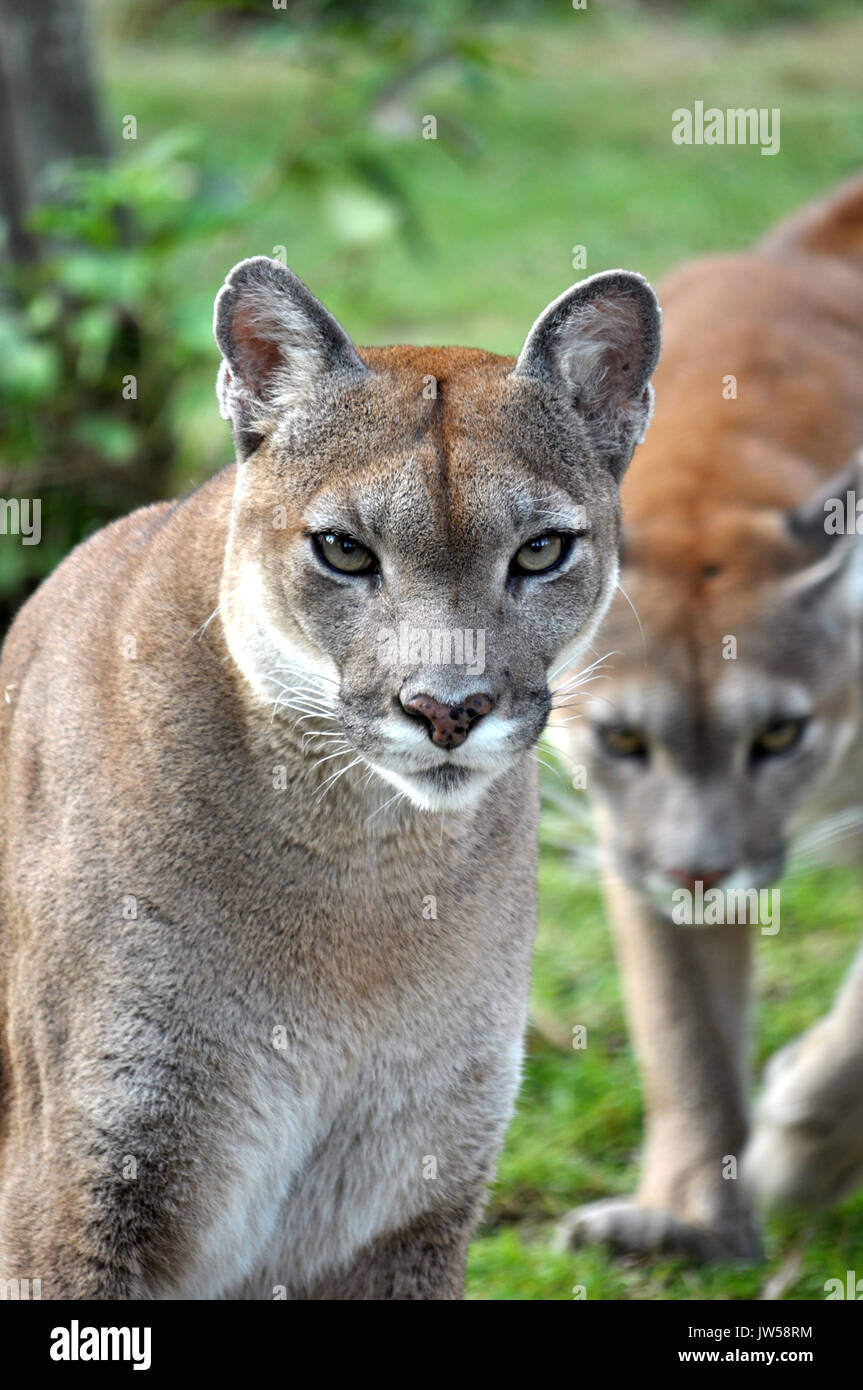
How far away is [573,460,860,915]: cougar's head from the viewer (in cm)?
412

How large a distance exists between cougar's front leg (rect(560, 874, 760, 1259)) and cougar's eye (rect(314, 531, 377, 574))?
6.35 feet

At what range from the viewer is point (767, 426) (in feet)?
15.2

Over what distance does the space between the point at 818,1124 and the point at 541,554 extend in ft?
6.48

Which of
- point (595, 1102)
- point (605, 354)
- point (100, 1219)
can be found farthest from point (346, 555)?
point (595, 1102)

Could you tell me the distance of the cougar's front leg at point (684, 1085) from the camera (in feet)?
13.8

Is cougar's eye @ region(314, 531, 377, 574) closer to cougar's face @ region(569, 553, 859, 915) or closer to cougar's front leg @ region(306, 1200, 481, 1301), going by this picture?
cougar's front leg @ region(306, 1200, 481, 1301)

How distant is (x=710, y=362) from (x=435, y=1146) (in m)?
2.60

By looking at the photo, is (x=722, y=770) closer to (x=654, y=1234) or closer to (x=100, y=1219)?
(x=654, y=1234)

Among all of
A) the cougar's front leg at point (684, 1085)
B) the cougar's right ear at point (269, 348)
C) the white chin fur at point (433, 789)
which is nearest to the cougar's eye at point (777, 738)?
the cougar's front leg at point (684, 1085)

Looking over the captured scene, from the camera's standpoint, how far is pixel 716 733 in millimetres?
4117

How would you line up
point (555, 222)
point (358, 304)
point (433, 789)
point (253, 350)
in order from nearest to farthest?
point (433, 789), point (253, 350), point (358, 304), point (555, 222)

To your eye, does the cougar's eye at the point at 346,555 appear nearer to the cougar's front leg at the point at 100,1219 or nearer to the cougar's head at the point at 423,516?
the cougar's head at the point at 423,516
